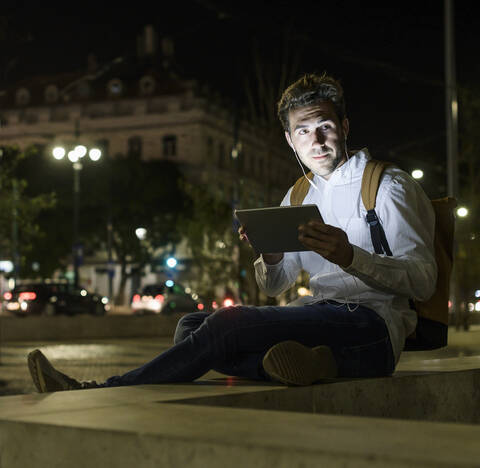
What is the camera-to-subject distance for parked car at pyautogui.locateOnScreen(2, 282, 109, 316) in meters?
39.0

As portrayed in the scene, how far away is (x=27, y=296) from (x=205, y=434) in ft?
121

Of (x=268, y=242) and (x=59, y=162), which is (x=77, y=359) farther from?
(x=59, y=162)

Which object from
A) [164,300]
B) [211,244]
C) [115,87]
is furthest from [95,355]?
[115,87]

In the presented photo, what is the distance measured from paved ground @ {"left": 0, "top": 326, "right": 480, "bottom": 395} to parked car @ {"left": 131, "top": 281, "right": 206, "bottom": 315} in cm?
1635

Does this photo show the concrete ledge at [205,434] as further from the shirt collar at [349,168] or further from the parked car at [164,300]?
the parked car at [164,300]

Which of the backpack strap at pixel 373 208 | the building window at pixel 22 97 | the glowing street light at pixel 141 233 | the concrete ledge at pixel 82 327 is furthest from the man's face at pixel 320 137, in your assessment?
the building window at pixel 22 97

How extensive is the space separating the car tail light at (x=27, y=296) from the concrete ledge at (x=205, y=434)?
3541 centimetres

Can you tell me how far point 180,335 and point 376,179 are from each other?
1068mm

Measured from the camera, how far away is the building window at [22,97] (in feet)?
270

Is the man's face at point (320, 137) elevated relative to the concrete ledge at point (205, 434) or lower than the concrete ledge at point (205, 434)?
elevated

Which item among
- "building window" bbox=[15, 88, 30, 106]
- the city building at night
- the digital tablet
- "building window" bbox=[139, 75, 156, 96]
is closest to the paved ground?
the digital tablet

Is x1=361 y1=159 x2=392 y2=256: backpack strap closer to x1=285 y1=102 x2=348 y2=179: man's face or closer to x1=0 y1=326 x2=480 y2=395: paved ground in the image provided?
x1=285 y1=102 x2=348 y2=179: man's face

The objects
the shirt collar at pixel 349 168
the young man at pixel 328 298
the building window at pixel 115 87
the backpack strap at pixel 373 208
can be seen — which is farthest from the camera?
the building window at pixel 115 87

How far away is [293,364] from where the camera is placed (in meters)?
4.34
